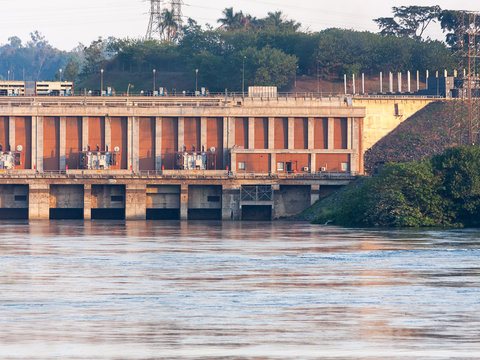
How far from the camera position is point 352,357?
3048cm

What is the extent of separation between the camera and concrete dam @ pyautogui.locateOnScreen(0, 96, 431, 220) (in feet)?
447

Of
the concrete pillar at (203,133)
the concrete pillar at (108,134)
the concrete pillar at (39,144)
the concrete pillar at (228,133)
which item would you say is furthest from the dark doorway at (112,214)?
the concrete pillar at (228,133)

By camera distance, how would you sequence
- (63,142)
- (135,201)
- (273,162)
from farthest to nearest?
(273,162) < (63,142) < (135,201)

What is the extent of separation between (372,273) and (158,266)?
1411cm

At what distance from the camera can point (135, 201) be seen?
13475cm

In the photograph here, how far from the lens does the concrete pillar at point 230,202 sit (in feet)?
446

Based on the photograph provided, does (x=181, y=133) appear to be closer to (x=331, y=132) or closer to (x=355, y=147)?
(x=331, y=132)

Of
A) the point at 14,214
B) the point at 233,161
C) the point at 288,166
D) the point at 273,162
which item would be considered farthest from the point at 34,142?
the point at 288,166

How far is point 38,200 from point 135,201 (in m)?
13.8

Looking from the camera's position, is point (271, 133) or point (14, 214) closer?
point (14, 214)

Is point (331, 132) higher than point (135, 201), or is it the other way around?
point (331, 132)

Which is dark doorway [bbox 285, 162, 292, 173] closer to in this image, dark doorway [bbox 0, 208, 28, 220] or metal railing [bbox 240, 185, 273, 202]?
metal railing [bbox 240, 185, 273, 202]

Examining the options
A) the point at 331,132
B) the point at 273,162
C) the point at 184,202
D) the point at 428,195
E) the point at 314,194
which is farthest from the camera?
the point at 331,132

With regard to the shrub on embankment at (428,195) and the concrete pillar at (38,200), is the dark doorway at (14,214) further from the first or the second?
the shrub on embankment at (428,195)
